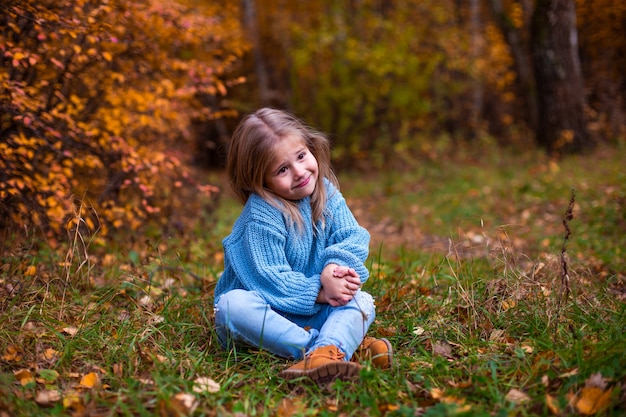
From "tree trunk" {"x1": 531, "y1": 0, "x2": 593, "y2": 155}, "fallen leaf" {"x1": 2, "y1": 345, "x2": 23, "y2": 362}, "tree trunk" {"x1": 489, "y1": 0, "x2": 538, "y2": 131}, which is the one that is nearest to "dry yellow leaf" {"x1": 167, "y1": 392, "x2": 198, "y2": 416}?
"fallen leaf" {"x1": 2, "y1": 345, "x2": 23, "y2": 362}

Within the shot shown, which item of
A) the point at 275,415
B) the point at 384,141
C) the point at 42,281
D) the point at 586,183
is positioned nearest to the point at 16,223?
the point at 42,281

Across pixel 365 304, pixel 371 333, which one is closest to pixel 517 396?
pixel 365 304

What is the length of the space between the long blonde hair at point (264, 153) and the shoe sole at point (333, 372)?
2.41ft

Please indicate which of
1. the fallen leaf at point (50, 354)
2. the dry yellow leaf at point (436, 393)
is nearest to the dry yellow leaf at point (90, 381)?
the fallen leaf at point (50, 354)

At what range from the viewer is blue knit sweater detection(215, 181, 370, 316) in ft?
8.92

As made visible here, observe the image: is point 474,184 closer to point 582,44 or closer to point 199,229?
point 199,229

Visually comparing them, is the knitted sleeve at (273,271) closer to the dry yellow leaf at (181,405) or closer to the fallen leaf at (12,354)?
the dry yellow leaf at (181,405)

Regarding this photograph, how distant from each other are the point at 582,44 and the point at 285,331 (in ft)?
35.4

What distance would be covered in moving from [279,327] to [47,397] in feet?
3.12

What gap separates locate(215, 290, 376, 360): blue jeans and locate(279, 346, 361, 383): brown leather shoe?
0.37 ft

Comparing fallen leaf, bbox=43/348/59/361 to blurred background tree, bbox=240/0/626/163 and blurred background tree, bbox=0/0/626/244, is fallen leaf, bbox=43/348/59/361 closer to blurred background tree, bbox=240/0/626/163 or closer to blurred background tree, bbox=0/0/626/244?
blurred background tree, bbox=0/0/626/244

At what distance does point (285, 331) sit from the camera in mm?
2623

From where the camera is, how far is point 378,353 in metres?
2.57

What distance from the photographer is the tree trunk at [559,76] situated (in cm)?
834
